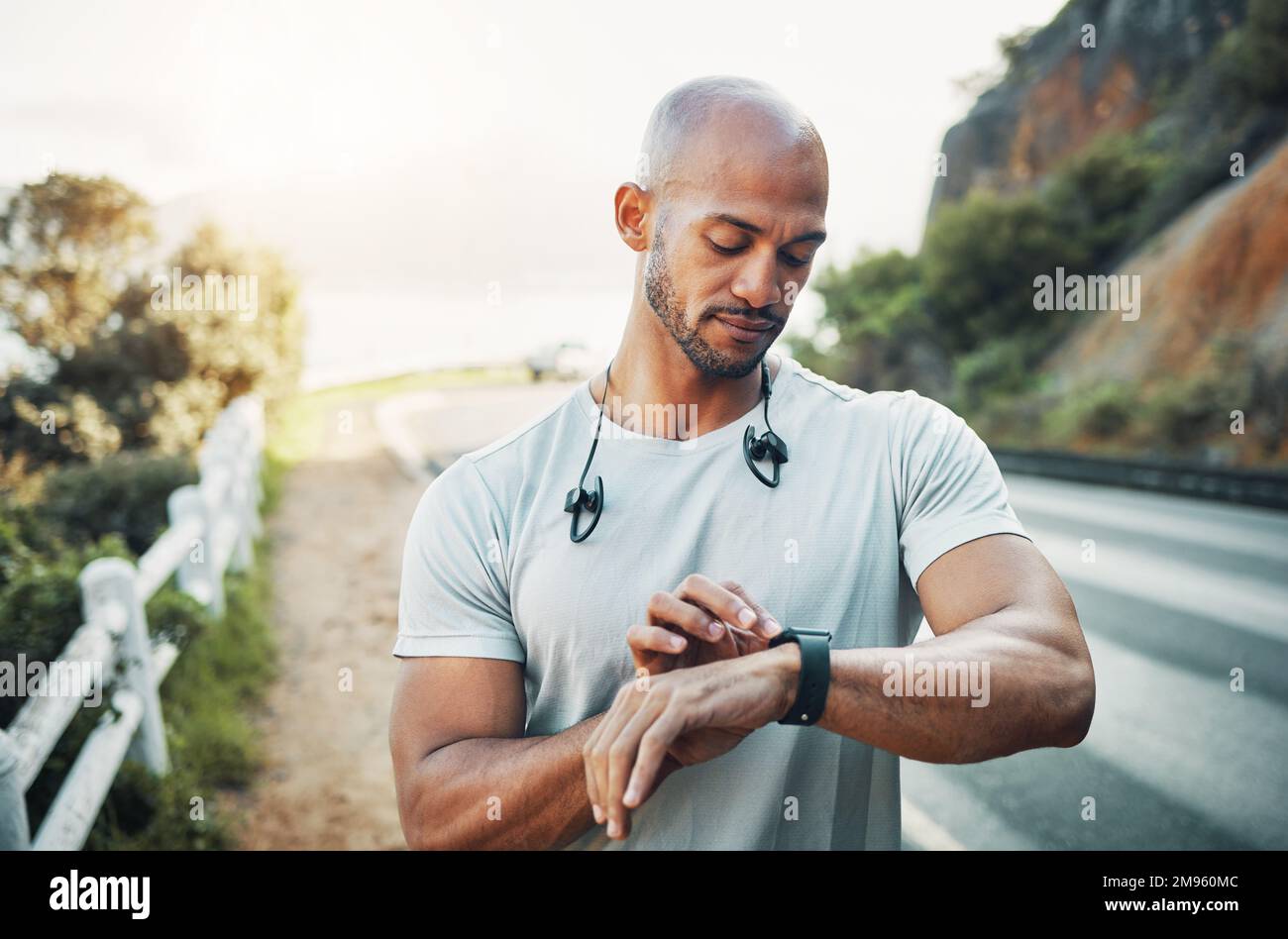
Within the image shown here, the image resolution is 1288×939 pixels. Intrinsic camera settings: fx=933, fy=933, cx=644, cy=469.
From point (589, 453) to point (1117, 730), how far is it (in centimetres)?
412

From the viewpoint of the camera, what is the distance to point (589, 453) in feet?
6.16

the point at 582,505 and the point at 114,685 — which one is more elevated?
the point at 582,505

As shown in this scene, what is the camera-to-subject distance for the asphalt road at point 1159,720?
393 centimetres

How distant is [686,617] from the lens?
144 cm

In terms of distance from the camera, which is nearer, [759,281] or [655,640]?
[655,640]

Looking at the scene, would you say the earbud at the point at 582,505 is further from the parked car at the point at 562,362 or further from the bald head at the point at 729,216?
the parked car at the point at 562,362

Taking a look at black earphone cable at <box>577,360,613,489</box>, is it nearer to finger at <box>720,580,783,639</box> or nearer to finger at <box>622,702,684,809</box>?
finger at <box>720,580,783,639</box>

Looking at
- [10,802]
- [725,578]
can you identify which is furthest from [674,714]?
Result: [10,802]

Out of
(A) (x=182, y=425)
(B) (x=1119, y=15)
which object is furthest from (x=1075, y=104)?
(A) (x=182, y=425)

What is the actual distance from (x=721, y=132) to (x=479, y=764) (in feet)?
4.15

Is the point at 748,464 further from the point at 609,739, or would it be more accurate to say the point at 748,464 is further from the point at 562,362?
the point at 562,362

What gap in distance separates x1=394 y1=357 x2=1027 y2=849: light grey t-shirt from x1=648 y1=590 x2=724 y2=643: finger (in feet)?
0.76

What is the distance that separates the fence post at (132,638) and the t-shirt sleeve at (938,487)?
139 inches

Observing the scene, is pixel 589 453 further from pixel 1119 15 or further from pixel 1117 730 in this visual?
pixel 1119 15
